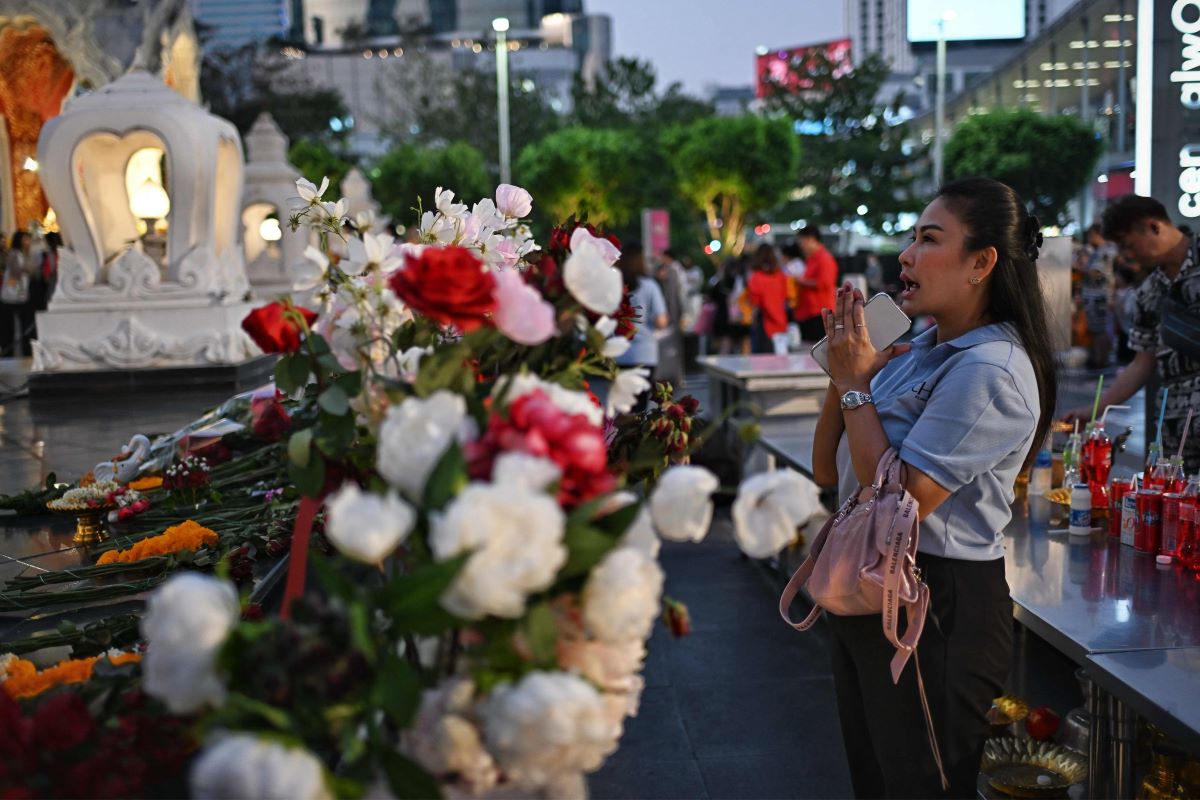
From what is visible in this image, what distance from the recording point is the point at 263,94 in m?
38.0

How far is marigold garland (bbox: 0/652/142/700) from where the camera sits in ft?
5.95

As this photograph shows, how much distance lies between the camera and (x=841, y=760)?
13.1 ft

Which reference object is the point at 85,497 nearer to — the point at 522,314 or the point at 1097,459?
the point at 522,314

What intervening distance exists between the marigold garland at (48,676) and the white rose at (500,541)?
1.00 meters

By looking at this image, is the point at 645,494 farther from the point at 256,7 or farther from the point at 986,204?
the point at 256,7

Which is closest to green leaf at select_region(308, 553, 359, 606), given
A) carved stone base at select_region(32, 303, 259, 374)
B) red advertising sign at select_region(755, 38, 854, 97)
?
carved stone base at select_region(32, 303, 259, 374)

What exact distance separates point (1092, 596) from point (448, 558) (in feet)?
8.08

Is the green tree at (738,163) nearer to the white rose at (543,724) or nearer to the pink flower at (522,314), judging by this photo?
the pink flower at (522,314)

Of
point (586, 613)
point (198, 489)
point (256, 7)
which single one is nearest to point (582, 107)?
point (198, 489)

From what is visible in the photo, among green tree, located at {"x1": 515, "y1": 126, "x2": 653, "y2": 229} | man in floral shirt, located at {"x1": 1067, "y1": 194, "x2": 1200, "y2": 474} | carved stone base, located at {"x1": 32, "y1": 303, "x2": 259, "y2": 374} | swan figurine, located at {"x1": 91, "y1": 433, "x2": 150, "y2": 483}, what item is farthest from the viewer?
green tree, located at {"x1": 515, "y1": 126, "x2": 653, "y2": 229}

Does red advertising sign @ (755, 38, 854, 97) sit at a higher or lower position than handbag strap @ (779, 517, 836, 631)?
higher

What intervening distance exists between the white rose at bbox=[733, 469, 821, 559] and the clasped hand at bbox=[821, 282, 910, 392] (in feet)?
4.04

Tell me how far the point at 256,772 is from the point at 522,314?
572 millimetres

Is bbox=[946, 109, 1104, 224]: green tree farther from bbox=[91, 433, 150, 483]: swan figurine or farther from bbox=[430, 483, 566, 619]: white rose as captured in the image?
bbox=[430, 483, 566, 619]: white rose
